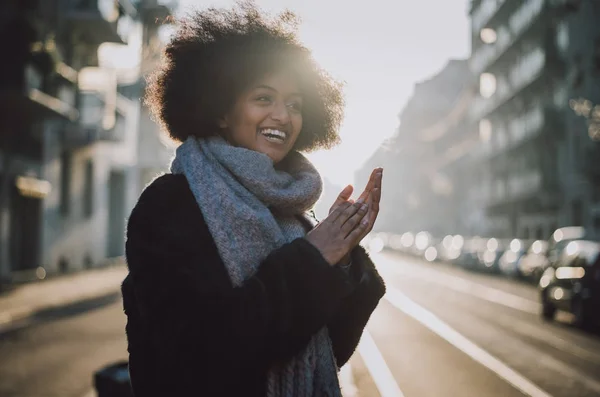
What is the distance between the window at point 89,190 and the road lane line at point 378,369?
913 inches

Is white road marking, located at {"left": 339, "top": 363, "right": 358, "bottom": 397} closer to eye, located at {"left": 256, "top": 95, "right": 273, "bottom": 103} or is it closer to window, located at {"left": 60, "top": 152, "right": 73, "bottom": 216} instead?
eye, located at {"left": 256, "top": 95, "right": 273, "bottom": 103}

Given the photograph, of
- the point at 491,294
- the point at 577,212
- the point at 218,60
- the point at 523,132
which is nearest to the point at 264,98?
the point at 218,60

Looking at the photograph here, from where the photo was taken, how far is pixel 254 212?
80.7 inches

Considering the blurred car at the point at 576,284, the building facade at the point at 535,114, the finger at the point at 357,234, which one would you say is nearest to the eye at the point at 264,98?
the finger at the point at 357,234

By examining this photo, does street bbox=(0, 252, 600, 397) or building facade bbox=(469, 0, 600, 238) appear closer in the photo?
street bbox=(0, 252, 600, 397)

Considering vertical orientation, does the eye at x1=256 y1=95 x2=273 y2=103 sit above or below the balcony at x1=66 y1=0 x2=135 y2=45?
below

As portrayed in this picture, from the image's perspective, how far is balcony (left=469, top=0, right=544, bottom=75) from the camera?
1813 inches

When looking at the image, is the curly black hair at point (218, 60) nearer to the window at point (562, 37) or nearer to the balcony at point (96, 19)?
the balcony at point (96, 19)

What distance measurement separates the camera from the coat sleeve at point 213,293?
71.2 inches

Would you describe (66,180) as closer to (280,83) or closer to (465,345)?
(465,345)

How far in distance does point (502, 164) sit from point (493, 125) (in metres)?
4.81

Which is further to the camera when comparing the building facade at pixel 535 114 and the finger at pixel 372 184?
the building facade at pixel 535 114

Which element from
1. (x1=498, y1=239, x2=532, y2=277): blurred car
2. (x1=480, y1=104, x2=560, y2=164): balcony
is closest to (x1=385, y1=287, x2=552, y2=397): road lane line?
(x1=498, y1=239, x2=532, y2=277): blurred car

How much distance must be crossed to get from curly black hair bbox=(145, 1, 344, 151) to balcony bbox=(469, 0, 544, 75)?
4496 cm
